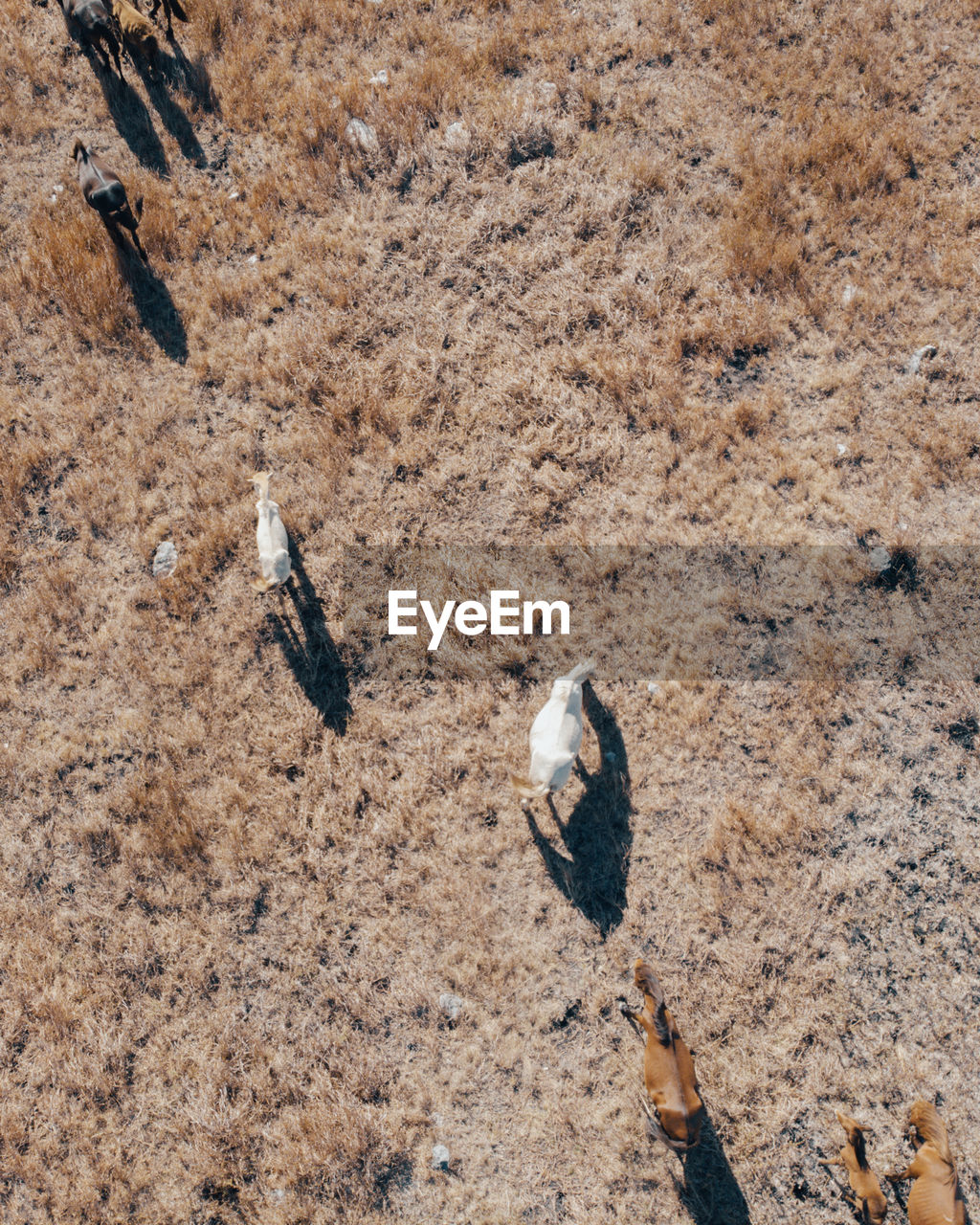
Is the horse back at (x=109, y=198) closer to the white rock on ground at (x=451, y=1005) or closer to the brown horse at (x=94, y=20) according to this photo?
the brown horse at (x=94, y=20)

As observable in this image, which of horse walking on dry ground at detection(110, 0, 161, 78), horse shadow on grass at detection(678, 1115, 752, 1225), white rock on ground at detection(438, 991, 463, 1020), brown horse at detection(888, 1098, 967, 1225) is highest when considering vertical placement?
horse walking on dry ground at detection(110, 0, 161, 78)

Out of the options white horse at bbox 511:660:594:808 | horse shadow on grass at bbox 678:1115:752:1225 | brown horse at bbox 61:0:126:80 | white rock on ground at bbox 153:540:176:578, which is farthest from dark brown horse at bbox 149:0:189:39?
horse shadow on grass at bbox 678:1115:752:1225

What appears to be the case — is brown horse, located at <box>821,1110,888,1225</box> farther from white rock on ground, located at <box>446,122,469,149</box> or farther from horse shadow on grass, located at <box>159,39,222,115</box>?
horse shadow on grass, located at <box>159,39,222,115</box>

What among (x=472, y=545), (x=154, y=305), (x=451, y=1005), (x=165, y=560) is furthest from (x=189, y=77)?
(x=451, y=1005)

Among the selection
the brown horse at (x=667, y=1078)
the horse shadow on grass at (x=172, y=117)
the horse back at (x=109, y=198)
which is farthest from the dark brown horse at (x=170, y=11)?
the brown horse at (x=667, y=1078)

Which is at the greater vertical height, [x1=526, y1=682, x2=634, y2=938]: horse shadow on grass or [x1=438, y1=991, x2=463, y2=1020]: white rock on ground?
[x1=526, y1=682, x2=634, y2=938]: horse shadow on grass

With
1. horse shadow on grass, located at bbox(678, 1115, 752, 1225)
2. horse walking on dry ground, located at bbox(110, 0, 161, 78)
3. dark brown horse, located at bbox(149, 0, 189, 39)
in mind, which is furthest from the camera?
dark brown horse, located at bbox(149, 0, 189, 39)

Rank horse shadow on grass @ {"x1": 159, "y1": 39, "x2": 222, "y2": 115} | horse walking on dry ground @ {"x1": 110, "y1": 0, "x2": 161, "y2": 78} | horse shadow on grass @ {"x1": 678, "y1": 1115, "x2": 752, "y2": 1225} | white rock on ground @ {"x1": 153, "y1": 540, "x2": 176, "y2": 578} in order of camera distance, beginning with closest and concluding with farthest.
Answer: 1. horse shadow on grass @ {"x1": 678, "y1": 1115, "x2": 752, "y2": 1225}
2. white rock on ground @ {"x1": 153, "y1": 540, "x2": 176, "y2": 578}
3. horse walking on dry ground @ {"x1": 110, "y1": 0, "x2": 161, "y2": 78}
4. horse shadow on grass @ {"x1": 159, "y1": 39, "x2": 222, "y2": 115}
